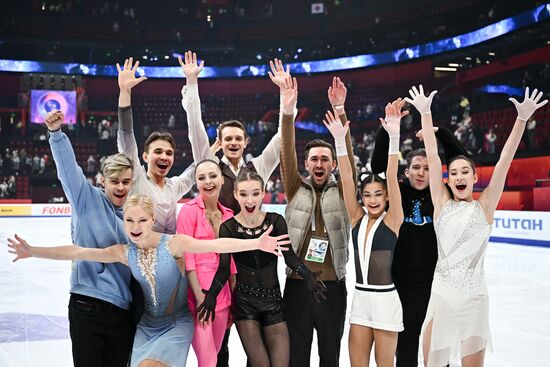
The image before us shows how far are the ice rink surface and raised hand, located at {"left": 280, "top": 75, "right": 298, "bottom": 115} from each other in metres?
2.11

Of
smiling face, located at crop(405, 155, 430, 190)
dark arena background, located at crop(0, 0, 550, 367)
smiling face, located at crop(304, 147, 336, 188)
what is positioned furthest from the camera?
dark arena background, located at crop(0, 0, 550, 367)

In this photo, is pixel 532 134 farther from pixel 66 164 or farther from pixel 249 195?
pixel 66 164

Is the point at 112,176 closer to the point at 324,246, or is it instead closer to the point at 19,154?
the point at 324,246

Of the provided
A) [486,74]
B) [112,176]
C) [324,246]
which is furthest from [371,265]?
[486,74]

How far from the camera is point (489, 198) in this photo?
3.32 metres

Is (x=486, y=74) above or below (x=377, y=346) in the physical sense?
above

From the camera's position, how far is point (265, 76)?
1267 inches

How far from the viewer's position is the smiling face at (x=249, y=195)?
3160 millimetres

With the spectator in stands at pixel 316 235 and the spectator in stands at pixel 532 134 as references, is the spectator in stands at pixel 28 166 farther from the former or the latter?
the spectator in stands at pixel 316 235

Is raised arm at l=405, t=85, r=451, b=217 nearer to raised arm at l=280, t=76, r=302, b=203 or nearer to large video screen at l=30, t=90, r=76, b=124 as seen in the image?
raised arm at l=280, t=76, r=302, b=203

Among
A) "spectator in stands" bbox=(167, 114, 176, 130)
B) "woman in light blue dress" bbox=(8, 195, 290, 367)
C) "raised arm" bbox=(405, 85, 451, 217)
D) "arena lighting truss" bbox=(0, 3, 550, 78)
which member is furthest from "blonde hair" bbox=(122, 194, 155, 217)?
"spectator in stands" bbox=(167, 114, 176, 130)

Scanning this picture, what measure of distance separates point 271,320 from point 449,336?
1.06 m

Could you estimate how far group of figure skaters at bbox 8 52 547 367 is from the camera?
2.95 m

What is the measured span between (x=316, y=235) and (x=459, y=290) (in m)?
0.91
